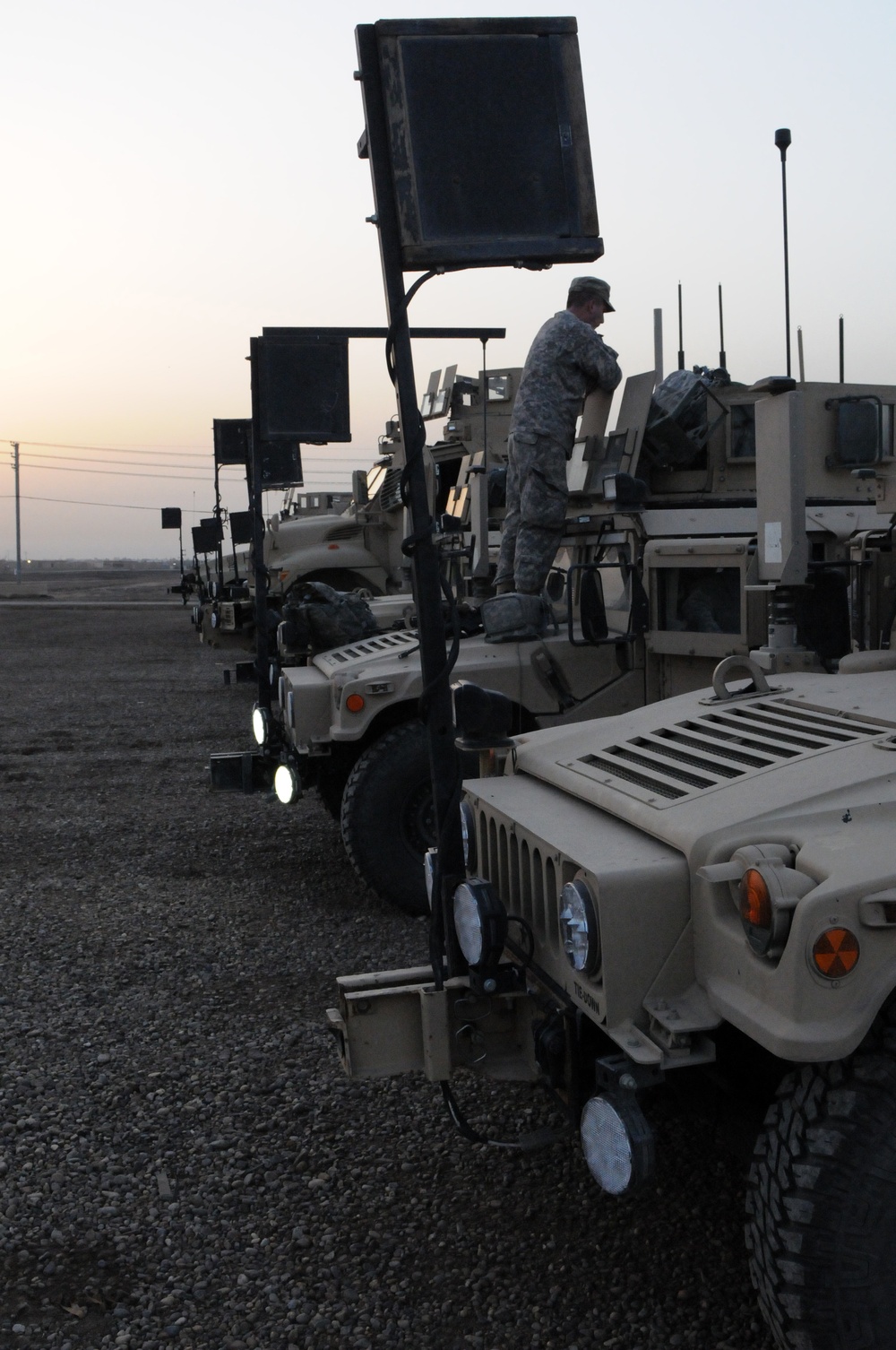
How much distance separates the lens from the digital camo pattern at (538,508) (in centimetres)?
550

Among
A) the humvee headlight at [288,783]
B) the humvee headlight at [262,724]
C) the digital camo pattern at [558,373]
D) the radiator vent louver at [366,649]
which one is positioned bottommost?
the humvee headlight at [288,783]

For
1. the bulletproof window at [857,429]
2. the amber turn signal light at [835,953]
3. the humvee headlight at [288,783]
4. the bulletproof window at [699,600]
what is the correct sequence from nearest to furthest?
the amber turn signal light at [835,953] < the bulletproof window at [699,600] < the humvee headlight at [288,783] < the bulletproof window at [857,429]

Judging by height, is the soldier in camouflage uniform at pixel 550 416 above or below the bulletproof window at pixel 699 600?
above

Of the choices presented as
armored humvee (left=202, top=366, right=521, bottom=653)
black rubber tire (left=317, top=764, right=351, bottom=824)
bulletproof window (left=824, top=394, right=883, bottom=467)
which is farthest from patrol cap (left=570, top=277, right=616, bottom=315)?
armored humvee (left=202, top=366, right=521, bottom=653)

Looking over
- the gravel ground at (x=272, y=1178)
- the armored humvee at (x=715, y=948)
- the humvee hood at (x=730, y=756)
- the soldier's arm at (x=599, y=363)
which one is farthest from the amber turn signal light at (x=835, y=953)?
the soldier's arm at (x=599, y=363)

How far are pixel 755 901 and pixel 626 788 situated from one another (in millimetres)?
659

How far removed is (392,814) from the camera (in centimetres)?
528

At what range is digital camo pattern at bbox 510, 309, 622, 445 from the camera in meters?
5.53

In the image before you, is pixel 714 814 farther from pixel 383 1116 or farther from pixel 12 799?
pixel 12 799

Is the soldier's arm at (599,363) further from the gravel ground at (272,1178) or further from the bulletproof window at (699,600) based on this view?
the gravel ground at (272,1178)

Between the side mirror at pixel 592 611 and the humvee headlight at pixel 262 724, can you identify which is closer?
the side mirror at pixel 592 611

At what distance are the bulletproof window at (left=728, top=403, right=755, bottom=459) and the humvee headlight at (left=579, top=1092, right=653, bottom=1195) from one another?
4.27 metres

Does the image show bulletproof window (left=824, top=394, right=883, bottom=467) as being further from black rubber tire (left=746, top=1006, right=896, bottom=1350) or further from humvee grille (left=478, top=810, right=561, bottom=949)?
black rubber tire (left=746, top=1006, right=896, bottom=1350)

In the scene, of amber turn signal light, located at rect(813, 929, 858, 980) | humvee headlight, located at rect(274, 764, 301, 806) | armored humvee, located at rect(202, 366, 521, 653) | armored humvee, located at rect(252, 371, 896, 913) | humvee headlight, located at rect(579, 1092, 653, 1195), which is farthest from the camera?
armored humvee, located at rect(202, 366, 521, 653)
